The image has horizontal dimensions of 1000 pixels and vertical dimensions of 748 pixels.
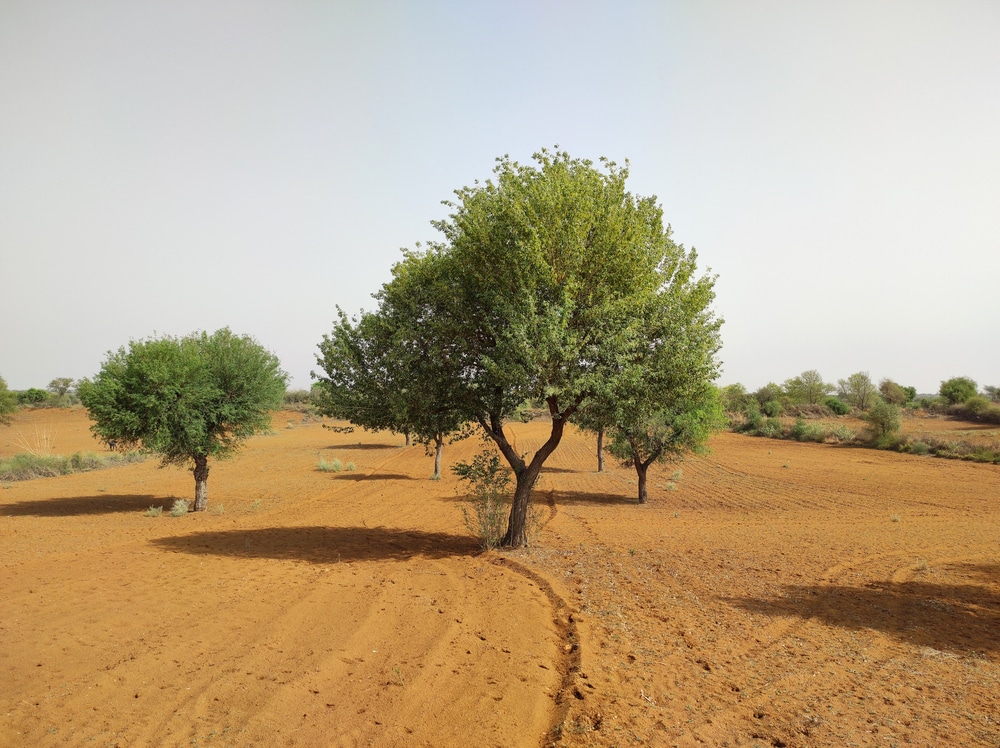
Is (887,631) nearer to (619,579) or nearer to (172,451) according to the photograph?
(619,579)

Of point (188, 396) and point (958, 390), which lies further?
point (958, 390)

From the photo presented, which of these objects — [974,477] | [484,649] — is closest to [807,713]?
[484,649]

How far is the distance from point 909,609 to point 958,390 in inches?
3270

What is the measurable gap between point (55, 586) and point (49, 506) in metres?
13.4

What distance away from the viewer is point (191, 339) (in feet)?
68.8

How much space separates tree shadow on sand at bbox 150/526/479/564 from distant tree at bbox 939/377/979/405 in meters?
84.0

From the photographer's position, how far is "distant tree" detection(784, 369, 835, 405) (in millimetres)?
84062

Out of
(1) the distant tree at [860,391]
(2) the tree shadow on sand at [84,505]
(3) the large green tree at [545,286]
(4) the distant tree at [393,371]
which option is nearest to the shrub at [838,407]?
(1) the distant tree at [860,391]

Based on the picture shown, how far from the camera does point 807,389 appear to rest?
85.1 m

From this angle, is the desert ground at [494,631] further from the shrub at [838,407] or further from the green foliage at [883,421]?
the shrub at [838,407]


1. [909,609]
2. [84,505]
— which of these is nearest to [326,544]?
[84,505]

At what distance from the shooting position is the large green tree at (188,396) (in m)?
18.9

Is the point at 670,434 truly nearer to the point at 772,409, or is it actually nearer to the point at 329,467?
the point at 329,467

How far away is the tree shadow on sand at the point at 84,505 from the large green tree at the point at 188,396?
2.24 meters
